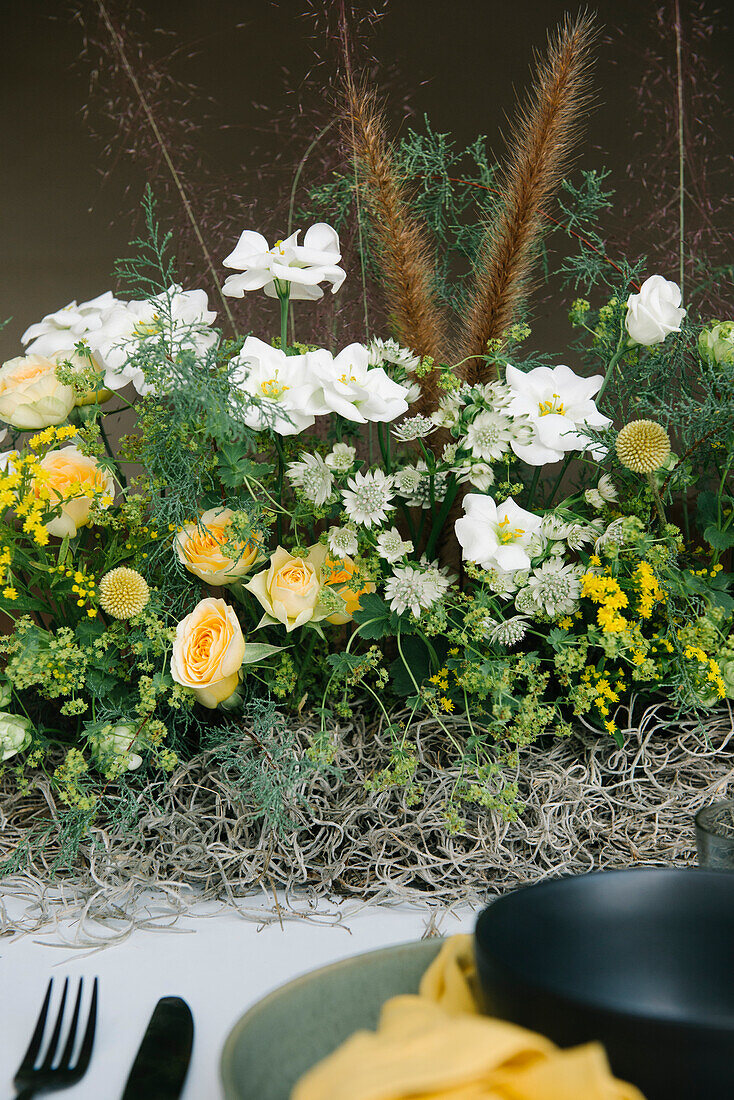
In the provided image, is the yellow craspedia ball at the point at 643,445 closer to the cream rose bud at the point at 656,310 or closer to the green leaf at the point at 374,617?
the cream rose bud at the point at 656,310

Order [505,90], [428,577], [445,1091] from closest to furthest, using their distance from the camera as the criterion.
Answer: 1. [445,1091]
2. [428,577]
3. [505,90]

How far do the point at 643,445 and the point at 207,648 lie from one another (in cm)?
A: 27

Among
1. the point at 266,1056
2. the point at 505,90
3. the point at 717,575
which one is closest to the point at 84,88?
the point at 505,90

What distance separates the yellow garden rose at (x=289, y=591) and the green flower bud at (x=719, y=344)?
26 cm

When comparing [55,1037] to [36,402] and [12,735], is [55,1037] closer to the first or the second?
[12,735]

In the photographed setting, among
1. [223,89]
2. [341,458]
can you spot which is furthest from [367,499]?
[223,89]

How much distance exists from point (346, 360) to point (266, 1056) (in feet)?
1.15

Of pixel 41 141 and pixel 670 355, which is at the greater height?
pixel 41 141

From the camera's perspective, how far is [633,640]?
1.55 feet

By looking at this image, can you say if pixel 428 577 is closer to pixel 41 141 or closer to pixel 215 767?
pixel 215 767

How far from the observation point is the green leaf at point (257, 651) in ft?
1.61

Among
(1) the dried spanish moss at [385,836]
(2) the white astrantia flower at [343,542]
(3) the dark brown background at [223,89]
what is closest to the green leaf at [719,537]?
(1) the dried spanish moss at [385,836]

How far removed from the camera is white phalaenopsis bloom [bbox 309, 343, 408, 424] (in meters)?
0.46

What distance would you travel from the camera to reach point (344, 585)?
1.63 feet
